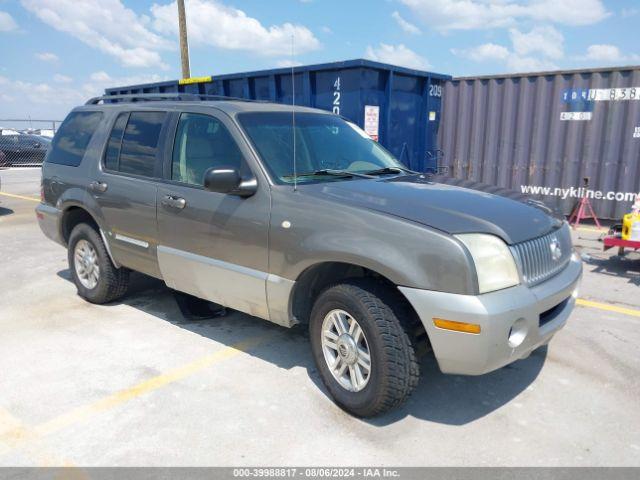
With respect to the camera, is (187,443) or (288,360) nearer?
(187,443)

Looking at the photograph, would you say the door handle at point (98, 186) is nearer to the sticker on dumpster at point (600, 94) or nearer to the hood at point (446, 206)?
the hood at point (446, 206)

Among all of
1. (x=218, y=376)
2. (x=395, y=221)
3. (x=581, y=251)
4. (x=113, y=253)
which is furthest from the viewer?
(x=581, y=251)

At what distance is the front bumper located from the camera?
2725mm

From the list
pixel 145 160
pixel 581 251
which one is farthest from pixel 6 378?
pixel 581 251

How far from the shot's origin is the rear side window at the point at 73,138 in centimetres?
511

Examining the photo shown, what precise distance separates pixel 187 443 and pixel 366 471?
100 centimetres

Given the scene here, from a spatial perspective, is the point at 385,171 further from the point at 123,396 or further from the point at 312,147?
the point at 123,396

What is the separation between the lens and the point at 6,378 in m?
3.70

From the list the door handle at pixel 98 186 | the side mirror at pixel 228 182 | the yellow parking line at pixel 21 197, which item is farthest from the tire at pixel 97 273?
the yellow parking line at pixel 21 197

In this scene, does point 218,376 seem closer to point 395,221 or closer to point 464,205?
point 395,221

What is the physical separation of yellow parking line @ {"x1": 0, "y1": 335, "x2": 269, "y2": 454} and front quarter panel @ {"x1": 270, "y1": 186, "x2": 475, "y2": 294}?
1002 millimetres

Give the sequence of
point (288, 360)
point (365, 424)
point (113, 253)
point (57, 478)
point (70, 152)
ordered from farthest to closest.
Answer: point (70, 152)
point (113, 253)
point (288, 360)
point (365, 424)
point (57, 478)

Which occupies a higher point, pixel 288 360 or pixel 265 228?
pixel 265 228

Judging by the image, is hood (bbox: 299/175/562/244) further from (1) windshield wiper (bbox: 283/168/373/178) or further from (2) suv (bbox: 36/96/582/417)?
(1) windshield wiper (bbox: 283/168/373/178)
